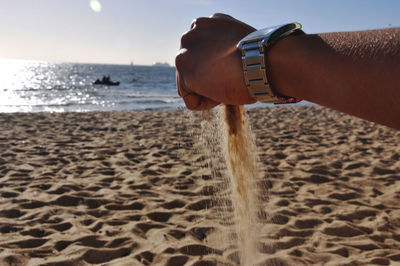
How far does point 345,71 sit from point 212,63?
38 cm

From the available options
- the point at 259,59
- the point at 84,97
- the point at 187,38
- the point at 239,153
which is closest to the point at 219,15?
the point at 187,38

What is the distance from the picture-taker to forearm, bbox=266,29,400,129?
64 cm

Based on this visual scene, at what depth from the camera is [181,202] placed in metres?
3.79

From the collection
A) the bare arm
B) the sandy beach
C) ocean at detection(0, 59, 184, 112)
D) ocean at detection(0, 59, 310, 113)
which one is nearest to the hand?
the bare arm

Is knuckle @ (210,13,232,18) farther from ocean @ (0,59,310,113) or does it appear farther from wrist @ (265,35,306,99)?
ocean @ (0,59,310,113)

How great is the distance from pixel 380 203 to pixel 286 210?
1.06m

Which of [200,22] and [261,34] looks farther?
[200,22]

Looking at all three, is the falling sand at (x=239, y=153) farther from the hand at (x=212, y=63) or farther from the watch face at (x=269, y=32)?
the watch face at (x=269, y=32)

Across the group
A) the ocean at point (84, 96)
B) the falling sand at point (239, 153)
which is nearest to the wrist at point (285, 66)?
the falling sand at point (239, 153)

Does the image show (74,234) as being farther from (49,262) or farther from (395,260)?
(395,260)

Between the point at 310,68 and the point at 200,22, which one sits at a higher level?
the point at 200,22

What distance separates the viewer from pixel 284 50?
815 millimetres

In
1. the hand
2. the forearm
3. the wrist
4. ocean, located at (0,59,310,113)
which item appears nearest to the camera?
the forearm

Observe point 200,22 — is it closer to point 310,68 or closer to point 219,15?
point 219,15
